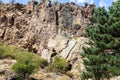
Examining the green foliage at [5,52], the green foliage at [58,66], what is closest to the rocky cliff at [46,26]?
the green foliage at [58,66]

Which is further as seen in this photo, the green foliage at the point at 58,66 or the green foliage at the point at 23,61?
the green foliage at the point at 58,66

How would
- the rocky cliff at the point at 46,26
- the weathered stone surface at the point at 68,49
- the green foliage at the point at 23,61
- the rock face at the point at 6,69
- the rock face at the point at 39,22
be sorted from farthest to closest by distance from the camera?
the rock face at the point at 39,22
the rocky cliff at the point at 46,26
the weathered stone surface at the point at 68,49
the green foliage at the point at 23,61
the rock face at the point at 6,69

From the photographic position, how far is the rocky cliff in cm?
5475

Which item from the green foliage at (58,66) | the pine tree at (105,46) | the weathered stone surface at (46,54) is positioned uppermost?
the pine tree at (105,46)

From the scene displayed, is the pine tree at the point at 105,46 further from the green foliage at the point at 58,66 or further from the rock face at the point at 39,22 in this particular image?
the rock face at the point at 39,22

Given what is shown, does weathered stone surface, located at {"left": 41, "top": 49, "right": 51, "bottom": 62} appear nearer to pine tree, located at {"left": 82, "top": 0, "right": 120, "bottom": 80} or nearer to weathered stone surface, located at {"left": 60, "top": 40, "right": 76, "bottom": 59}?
weathered stone surface, located at {"left": 60, "top": 40, "right": 76, "bottom": 59}

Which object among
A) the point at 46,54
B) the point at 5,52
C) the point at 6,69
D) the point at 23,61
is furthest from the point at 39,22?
the point at 23,61

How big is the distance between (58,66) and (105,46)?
52.7ft

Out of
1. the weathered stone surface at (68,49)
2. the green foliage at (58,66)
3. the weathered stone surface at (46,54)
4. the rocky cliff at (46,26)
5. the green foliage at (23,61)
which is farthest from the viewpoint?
the rocky cliff at (46,26)

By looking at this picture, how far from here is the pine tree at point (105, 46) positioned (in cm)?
3494

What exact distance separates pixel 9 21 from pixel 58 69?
16.0 meters

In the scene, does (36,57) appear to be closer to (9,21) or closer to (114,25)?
(9,21)

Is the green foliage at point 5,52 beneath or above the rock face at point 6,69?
above

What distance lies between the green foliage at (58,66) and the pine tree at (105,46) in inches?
506
